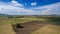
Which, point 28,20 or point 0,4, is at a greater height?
point 0,4

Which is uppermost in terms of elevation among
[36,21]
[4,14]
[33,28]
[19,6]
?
[19,6]

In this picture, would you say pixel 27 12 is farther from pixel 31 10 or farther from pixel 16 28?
pixel 16 28

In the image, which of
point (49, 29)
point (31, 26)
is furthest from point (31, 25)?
point (49, 29)

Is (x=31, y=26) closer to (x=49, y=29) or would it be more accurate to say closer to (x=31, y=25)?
(x=31, y=25)

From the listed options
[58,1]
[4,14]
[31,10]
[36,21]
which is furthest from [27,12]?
[58,1]

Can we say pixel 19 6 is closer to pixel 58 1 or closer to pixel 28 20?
pixel 28 20

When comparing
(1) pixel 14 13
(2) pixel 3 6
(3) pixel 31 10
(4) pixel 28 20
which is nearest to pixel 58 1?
(3) pixel 31 10
